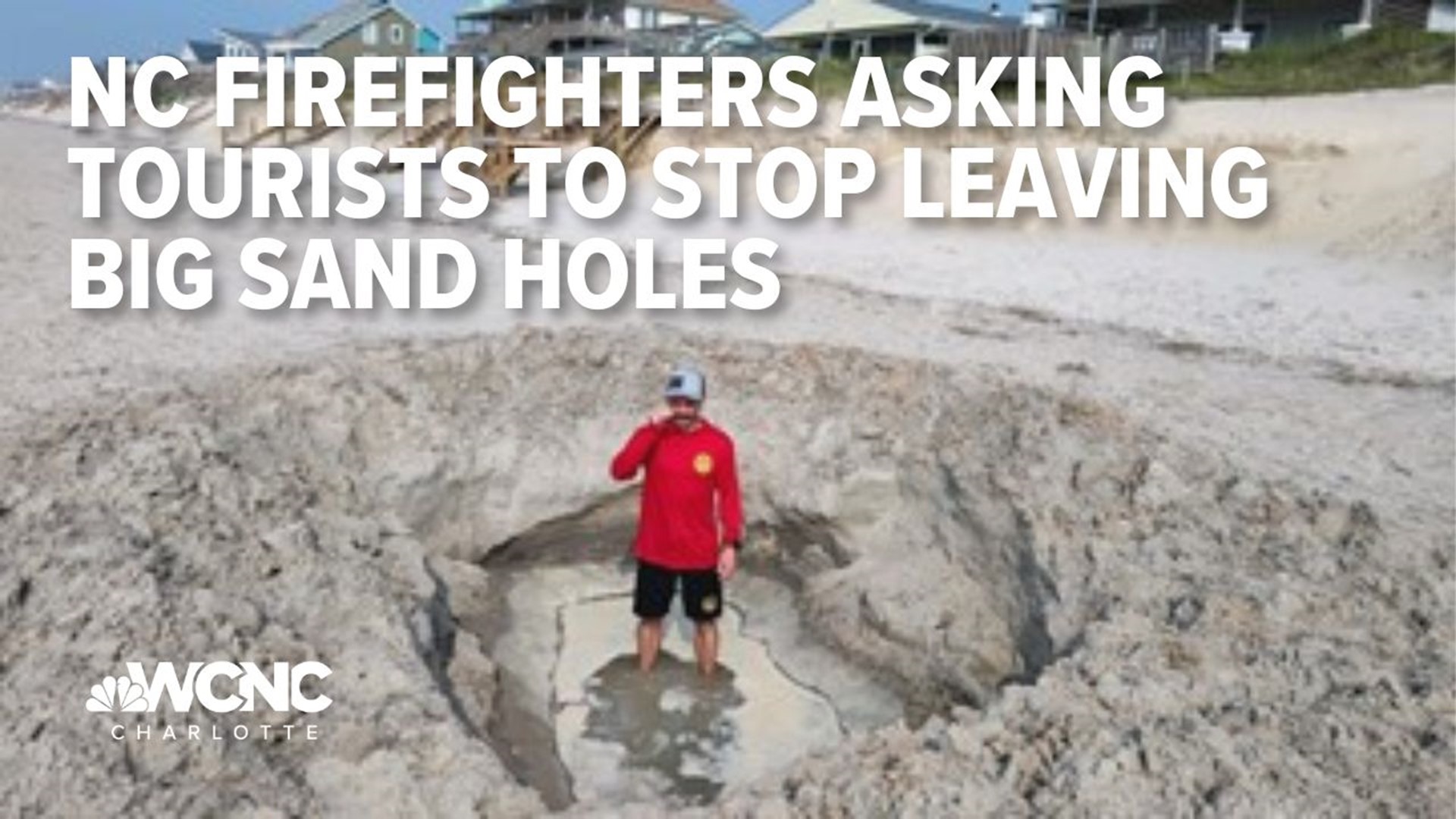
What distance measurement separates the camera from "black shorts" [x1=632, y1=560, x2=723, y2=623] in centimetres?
641

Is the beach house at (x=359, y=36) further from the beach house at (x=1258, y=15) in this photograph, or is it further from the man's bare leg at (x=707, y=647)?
the man's bare leg at (x=707, y=647)

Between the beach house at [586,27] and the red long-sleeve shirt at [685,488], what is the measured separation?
33312 mm

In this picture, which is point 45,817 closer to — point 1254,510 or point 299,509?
point 299,509

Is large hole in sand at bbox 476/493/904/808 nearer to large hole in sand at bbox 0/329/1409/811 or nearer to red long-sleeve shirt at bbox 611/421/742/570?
large hole in sand at bbox 0/329/1409/811

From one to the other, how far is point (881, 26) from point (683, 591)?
35.4 meters

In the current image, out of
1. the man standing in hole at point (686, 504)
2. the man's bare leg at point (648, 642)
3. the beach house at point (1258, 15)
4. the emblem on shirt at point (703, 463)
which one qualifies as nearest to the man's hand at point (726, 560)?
the man standing in hole at point (686, 504)

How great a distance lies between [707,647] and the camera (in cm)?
677

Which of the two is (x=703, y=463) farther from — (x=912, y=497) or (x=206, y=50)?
(x=206, y=50)

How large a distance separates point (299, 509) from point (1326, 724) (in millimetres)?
4714

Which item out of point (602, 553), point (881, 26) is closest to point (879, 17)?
point (881, 26)

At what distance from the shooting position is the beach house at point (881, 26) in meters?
38.8

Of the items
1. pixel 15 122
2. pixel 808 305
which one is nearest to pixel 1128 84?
pixel 808 305

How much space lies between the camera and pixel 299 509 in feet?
21.2

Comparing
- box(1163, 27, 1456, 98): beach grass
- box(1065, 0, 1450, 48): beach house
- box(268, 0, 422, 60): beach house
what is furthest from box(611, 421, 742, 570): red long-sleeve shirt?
box(268, 0, 422, 60): beach house
